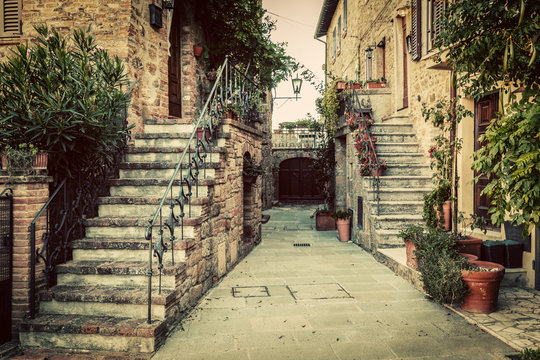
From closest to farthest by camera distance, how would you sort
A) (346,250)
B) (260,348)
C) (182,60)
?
(260,348)
(346,250)
(182,60)

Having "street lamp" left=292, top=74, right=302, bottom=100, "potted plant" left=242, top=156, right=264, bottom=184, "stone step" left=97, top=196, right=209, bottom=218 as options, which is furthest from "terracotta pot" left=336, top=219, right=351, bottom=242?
"street lamp" left=292, top=74, right=302, bottom=100

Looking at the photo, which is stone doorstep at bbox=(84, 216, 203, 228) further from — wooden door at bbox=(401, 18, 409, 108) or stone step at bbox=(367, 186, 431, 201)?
wooden door at bbox=(401, 18, 409, 108)

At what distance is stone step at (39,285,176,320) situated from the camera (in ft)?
11.8

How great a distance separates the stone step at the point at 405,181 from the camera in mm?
7480

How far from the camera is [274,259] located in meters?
6.71

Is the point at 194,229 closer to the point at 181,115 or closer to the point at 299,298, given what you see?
the point at 299,298

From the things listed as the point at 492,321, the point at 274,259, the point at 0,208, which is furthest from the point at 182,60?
the point at 492,321

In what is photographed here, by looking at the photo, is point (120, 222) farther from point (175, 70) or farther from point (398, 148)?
point (398, 148)

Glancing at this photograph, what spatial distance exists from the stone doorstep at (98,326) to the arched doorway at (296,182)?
16.4m

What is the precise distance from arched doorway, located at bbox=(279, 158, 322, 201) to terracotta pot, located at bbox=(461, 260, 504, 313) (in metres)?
15.5

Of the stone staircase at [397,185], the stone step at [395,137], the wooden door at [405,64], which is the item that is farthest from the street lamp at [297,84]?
the stone step at [395,137]

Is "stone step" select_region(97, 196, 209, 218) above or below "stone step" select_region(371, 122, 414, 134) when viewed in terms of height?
below

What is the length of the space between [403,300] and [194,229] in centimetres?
273

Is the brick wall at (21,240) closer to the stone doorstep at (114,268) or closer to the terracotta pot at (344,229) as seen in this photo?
the stone doorstep at (114,268)
